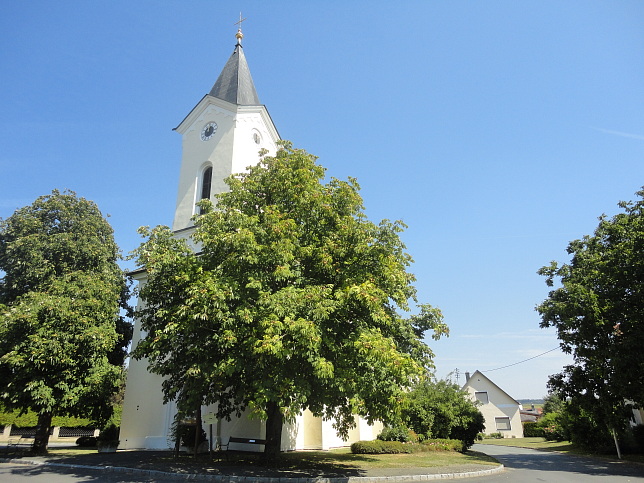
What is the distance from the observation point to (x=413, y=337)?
16.2 meters

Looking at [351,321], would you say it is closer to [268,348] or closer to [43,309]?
[268,348]

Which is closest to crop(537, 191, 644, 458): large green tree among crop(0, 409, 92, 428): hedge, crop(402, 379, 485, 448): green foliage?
crop(402, 379, 485, 448): green foliage

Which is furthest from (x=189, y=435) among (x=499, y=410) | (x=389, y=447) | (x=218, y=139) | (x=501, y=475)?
(x=499, y=410)

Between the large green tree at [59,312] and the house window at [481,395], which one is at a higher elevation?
the large green tree at [59,312]

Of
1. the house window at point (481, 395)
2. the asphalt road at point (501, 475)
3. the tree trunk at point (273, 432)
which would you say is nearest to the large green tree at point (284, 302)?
the tree trunk at point (273, 432)

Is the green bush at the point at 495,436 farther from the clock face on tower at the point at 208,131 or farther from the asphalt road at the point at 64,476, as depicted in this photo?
the asphalt road at the point at 64,476

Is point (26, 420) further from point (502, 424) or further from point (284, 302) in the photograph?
point (502, 424)

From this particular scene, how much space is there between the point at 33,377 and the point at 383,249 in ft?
52.3

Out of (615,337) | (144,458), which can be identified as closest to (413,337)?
(615,337)

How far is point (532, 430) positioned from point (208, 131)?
50.8 meters

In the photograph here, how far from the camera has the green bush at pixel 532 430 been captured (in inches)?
1911

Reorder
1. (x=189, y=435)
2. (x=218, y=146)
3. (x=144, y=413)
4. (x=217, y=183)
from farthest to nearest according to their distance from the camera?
(x=218, y=146), (x=217, y=183), (x=144, y=413), (x=189, y=435)

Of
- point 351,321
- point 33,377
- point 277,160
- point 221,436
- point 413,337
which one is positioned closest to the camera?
point 351,321

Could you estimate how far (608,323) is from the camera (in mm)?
17844
